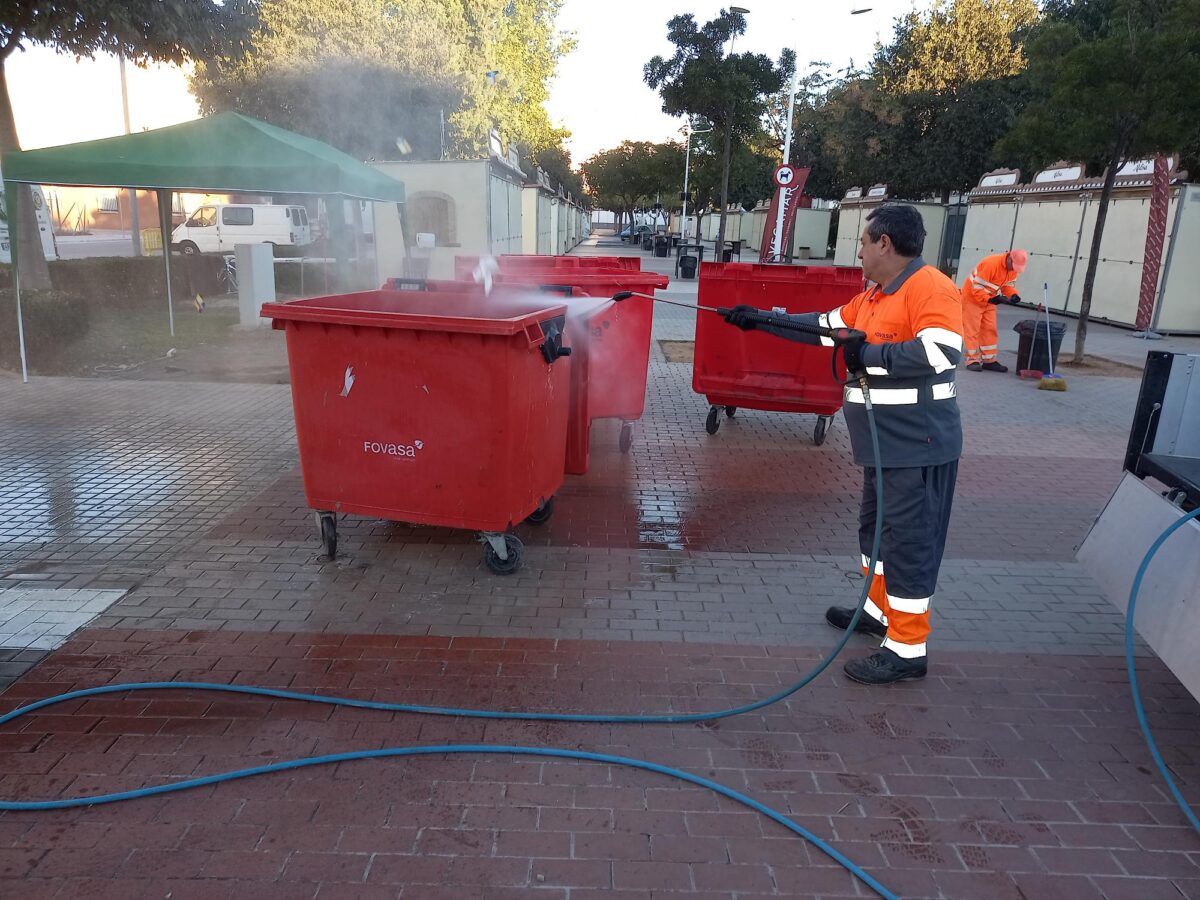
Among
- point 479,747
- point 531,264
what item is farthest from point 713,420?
point 479,747

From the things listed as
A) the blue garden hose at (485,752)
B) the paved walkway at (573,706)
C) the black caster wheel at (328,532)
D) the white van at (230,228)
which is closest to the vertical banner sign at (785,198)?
the paved walkway at (573,706)

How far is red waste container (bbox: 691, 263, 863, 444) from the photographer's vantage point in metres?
6.66

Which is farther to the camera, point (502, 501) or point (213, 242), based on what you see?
point (213, 242)

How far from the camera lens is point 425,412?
400 cm

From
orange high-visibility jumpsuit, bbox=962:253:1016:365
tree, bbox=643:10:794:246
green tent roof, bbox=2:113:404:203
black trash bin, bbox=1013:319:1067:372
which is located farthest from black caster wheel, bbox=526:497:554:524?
tree, bbox=643:10:794:246

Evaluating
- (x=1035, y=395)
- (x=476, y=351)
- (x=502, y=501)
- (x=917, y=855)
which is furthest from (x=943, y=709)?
(x=1035, y=395)

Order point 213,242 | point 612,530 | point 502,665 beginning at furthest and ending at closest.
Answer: point 213,242 < point 612,530 < point 502,665

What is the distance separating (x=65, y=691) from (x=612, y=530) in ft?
9.40

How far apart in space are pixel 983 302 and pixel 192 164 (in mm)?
9818

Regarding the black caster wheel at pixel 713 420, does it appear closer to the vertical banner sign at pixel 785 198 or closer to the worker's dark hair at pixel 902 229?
the worker's dark hair at pixel 902 229

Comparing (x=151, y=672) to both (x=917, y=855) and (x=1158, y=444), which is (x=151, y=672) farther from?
(x=1158, y=444)

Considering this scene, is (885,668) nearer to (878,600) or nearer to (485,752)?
(878,600)

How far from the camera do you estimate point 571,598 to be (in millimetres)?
4129

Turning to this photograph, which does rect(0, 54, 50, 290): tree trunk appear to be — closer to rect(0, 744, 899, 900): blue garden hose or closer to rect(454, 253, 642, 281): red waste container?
rect(454, 253, 642, 281): red waste container
